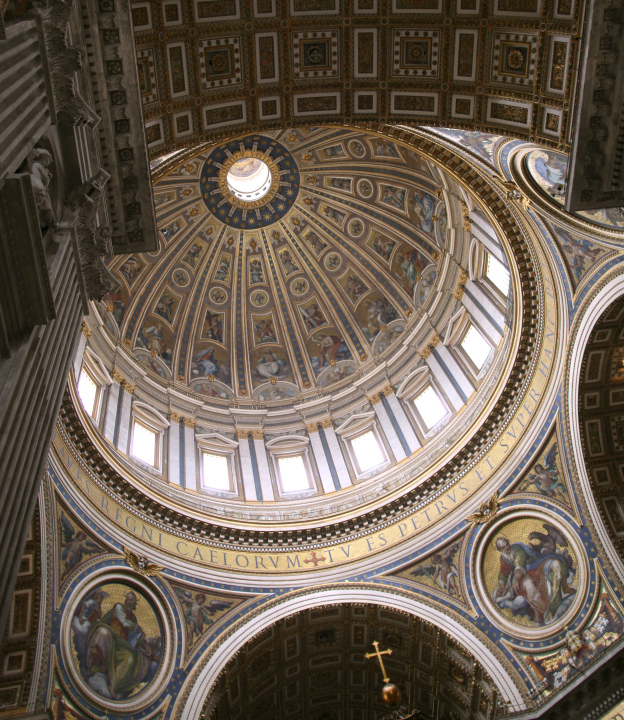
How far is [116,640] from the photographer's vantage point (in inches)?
637

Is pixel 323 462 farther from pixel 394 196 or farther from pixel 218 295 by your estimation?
pixel 394 196

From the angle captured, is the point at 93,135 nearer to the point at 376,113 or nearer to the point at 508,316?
the point at 376,113

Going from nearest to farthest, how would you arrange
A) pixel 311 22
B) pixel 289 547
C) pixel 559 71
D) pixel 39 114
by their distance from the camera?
pixel 39 114 < pixel 559 71 < pixel 311 22 < pixel 289 547

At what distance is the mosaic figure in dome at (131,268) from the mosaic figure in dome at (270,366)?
6.02m

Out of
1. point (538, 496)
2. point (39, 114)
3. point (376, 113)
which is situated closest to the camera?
point (39, 114)

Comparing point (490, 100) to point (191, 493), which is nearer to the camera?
point (490, 100)

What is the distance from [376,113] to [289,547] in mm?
12164

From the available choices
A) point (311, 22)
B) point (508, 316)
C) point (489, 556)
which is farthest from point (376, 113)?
point (489, 556)

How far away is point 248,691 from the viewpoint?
62.0 feet

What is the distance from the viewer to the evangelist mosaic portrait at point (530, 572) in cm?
1716

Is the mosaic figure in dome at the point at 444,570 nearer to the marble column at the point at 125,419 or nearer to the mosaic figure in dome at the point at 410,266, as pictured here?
the marble column at the point at 125,419

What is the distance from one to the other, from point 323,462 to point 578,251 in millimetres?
11612

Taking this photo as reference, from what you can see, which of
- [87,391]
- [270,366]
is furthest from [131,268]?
[87,391]

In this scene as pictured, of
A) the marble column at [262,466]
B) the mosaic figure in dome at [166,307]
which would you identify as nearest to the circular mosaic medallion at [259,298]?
the mosaic figure in dome at [166,307]
